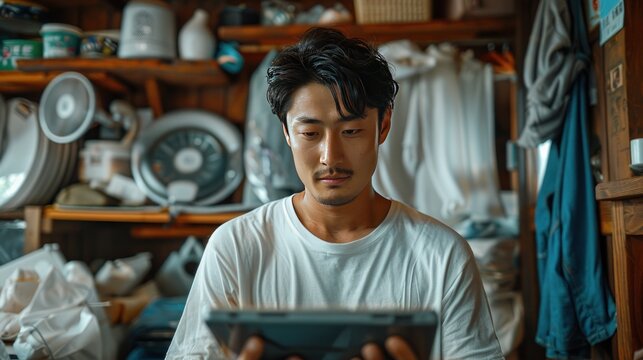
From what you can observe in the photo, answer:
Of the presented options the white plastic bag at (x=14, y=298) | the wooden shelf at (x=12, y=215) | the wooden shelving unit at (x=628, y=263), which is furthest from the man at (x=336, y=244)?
the wooden shelf at (x=12, y=215)

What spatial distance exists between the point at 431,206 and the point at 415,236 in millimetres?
892

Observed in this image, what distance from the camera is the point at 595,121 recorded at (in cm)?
159

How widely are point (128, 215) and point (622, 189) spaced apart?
1.87 meters

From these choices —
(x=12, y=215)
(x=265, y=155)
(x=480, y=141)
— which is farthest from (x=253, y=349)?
(x=12, y=215)

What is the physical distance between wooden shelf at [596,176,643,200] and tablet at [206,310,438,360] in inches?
21.9

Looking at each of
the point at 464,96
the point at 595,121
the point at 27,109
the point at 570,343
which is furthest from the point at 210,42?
the point at 570,343

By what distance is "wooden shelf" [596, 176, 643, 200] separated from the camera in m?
1.04

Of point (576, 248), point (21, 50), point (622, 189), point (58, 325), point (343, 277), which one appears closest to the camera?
point (622, 189)

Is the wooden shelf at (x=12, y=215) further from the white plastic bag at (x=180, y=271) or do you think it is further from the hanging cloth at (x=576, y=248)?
the hanging cloth at (x=576, y=248)

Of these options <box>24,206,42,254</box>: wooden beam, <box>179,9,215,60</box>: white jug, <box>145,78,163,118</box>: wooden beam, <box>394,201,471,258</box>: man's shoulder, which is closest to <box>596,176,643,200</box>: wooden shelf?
<box>394,201,471,258</box>: man's shoulder

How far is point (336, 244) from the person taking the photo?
1215mm

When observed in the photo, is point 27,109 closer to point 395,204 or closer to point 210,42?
point 210,42

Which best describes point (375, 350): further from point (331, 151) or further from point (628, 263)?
point (628, 263)

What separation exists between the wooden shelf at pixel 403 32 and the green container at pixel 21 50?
0.82 metres
